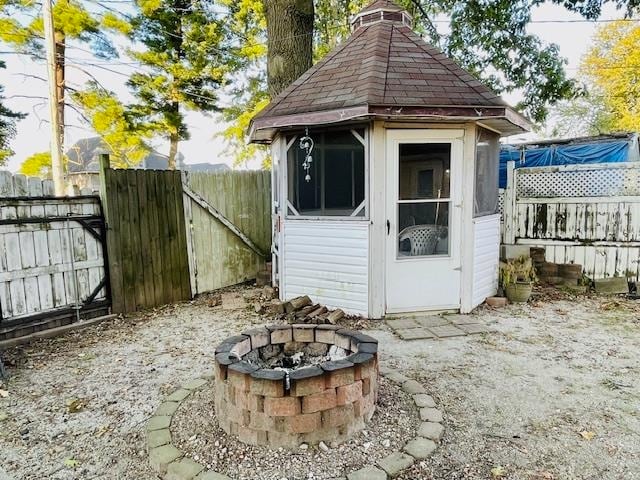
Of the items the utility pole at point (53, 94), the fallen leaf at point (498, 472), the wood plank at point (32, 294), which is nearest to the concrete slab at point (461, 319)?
the fallen leaf at point (498, 472)

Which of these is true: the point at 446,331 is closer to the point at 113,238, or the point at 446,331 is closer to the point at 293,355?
the point at 293,355

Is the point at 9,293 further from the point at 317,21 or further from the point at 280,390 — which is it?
the point at 317,21

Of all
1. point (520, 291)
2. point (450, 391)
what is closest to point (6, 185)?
point (450, 391)

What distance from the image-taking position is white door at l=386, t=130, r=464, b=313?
451 centimetres

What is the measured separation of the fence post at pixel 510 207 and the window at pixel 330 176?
10.2 feet

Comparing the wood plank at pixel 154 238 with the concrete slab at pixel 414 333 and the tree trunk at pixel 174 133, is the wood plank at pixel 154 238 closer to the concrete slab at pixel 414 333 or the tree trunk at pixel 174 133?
the concrete slab at pixel 414 333

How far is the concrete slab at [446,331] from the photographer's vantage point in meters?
4.11

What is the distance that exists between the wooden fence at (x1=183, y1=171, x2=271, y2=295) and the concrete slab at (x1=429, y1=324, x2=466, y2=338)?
3.38m

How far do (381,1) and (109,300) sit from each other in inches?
212

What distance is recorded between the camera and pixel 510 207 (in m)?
6.30

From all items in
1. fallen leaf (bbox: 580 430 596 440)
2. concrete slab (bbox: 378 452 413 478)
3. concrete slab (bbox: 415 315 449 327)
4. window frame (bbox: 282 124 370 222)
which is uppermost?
window frame (bbox: 282 124 370 222)

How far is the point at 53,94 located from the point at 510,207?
10455mm

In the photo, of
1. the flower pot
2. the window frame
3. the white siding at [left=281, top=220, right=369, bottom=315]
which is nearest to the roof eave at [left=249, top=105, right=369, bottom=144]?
the window frame

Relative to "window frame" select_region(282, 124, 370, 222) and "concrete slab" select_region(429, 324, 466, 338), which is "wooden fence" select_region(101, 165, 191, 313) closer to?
"window frame" select_region(282, 124, 370, 222)
